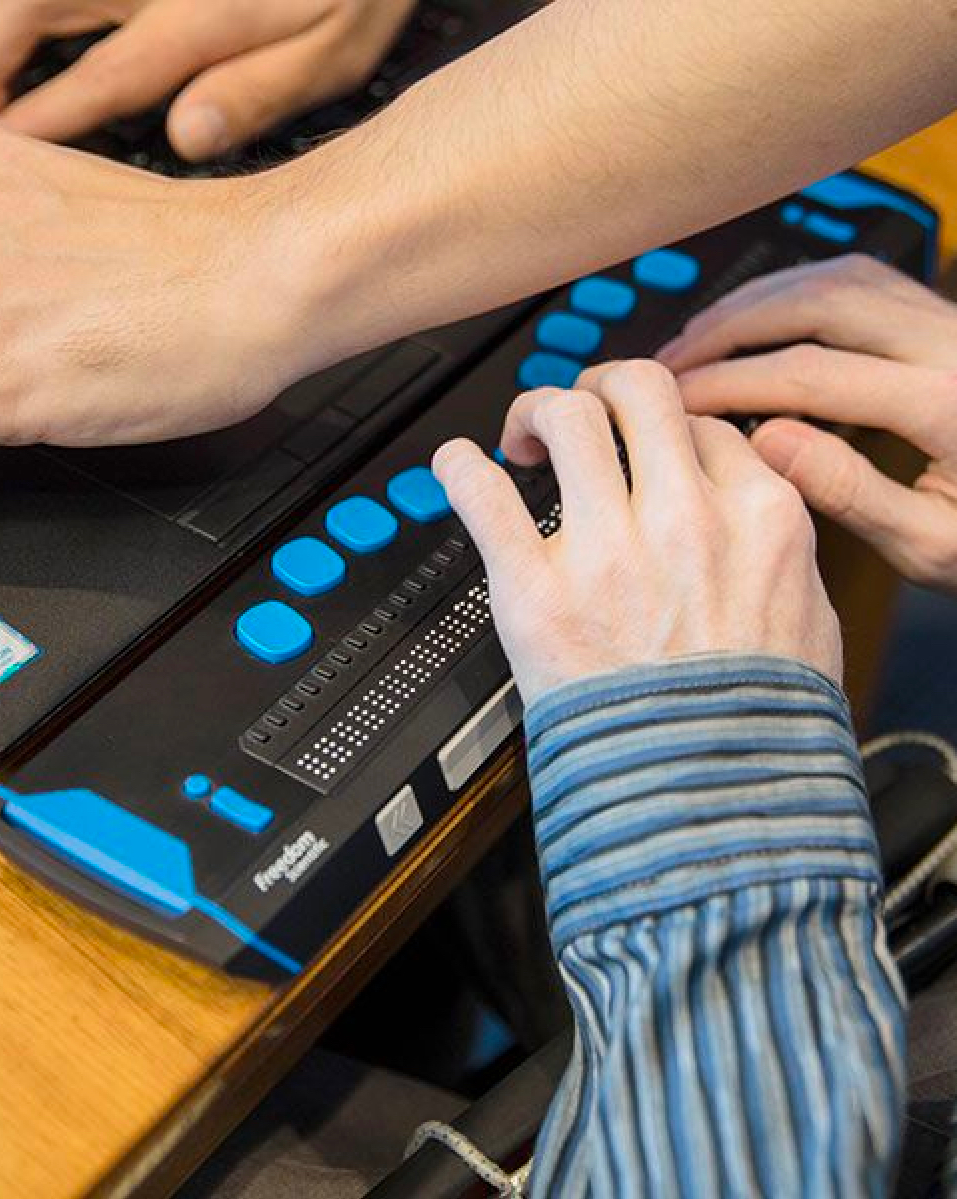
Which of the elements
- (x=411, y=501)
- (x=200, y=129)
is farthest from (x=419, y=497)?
(x=200, y=129)

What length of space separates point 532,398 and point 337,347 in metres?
0.09

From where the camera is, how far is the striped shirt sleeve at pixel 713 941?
0.52 m

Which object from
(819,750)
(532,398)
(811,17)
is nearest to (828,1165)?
(819,750)

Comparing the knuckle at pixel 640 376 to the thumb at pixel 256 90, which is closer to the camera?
the knuckle at pixel 640 376

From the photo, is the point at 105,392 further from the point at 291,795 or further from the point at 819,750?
the point at 819,750

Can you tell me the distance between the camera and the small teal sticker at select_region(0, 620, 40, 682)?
1.99 ft

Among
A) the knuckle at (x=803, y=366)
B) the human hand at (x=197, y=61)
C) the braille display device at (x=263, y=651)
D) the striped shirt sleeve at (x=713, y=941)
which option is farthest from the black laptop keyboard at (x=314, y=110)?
the striped shirt sleeve at (x=713, y=941)

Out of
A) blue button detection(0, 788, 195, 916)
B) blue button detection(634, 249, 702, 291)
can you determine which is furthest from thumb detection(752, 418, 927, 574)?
blue button detection(0, 788, 195, 916)

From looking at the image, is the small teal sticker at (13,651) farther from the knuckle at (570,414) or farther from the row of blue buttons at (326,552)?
the knuckle at (570,414)

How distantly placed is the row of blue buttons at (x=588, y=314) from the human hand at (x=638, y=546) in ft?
0.23

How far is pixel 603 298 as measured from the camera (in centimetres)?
76

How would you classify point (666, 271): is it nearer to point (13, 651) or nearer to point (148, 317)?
point (148, 317)

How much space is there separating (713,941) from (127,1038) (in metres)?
0.20

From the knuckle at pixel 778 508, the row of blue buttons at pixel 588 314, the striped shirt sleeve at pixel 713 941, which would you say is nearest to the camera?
the striped shirt sleeve at pixel 713 941
